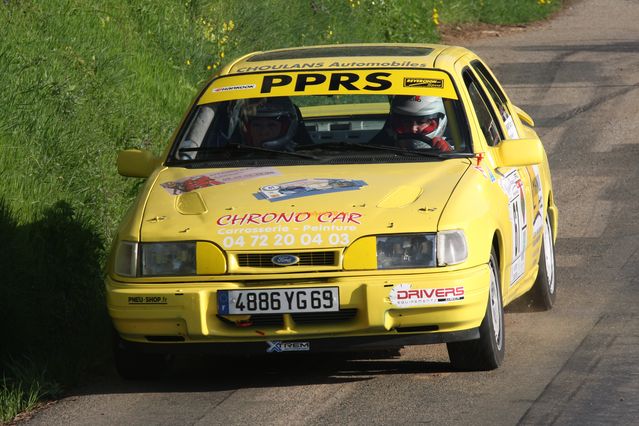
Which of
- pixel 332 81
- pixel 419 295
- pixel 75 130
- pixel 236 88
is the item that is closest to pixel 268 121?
pixel 236 88

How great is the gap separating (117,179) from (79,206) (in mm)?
970

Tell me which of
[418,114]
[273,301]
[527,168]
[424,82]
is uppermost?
[424,82]

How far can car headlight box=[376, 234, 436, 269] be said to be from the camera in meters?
7.24

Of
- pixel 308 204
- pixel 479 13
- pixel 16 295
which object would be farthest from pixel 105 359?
pixel 479 13

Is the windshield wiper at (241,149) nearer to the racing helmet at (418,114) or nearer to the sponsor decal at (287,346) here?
the racing helmet at (418,114)

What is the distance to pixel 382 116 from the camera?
10.1 m

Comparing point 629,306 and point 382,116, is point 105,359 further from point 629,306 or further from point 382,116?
point 629,306

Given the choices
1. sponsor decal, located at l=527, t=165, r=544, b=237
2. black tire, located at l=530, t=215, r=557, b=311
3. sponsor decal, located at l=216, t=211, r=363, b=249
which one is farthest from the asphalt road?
sponsor decal, located at l=216, t=211, r=363, b=249

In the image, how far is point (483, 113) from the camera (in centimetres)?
896

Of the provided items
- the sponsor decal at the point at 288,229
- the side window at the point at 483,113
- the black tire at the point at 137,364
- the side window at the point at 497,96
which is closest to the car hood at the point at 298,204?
the sponsor decal at the point at 288,229

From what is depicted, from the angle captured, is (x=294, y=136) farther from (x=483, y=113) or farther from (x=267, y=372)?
(x=267, y=372)

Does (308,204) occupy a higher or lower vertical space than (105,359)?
higher

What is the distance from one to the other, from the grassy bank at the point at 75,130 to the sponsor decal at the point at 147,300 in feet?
2.39

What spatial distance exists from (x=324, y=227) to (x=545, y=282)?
8.86 ft
